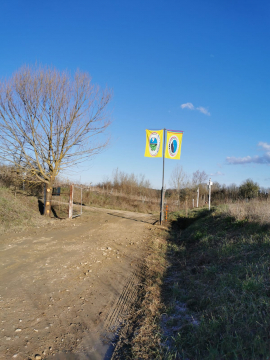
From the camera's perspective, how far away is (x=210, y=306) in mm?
3896

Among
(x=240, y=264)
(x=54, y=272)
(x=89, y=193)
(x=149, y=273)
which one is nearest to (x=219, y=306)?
(x=240, y=264)

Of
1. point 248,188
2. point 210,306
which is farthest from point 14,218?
point 248,188

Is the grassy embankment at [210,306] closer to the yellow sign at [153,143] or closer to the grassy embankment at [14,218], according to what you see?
the grassy embankment at [14,218]

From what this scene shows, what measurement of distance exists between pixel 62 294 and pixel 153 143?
10.3 meters

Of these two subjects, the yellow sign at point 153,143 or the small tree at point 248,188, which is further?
the small tree at point 248,188

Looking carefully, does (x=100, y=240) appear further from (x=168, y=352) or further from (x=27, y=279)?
(x=168, y=352)

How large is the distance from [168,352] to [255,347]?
0.98 m

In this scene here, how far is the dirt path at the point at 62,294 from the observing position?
10.0 feet

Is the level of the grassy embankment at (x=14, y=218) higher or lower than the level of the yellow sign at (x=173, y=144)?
lower

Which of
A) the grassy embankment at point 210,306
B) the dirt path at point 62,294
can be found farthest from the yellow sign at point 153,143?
the grassy embankment at point 210,306

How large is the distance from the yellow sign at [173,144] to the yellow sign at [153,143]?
43 centimetres

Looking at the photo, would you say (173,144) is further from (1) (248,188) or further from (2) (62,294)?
(1) (248,188)

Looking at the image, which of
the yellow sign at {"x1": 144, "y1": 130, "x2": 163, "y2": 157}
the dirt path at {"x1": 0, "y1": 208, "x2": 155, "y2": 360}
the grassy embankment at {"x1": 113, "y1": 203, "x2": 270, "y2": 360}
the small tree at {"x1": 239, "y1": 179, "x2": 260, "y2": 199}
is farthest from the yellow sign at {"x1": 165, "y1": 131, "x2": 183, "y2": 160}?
the small tree at {"x1": 239, "y1": 179, "x2": 260, "y2": 199}

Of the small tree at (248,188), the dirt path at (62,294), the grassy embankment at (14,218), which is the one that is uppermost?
the small tree at (248,188)
